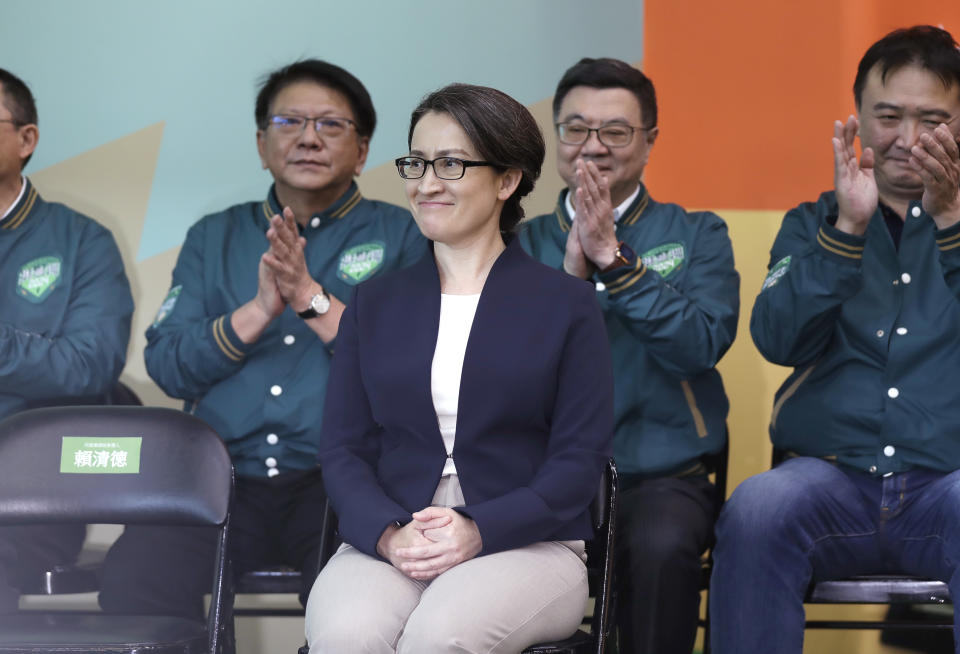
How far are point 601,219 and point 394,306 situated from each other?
0.65 meters

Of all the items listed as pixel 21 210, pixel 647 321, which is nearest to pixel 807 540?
pixel 647 321

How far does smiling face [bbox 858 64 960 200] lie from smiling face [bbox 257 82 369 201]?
55.0 inches

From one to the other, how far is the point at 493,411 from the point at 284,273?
33.8 inches

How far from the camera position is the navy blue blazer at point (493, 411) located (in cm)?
215

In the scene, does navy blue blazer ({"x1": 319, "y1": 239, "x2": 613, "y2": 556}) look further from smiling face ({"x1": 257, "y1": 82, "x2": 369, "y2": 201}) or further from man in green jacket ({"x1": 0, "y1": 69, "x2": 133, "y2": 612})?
man in green jacket ({"x1": 0, "y1": 69, "x2": 133, "y2": 612})

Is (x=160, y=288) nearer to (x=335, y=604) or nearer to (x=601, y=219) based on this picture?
(x=601, y=219)

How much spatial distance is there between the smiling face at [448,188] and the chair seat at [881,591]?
1.10m

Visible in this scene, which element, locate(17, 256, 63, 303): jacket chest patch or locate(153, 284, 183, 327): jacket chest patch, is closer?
locate(153, 284, 183, 327): jacket chest patch

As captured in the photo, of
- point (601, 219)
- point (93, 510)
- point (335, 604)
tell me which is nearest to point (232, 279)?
point (93, 510)

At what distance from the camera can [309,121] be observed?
312cm

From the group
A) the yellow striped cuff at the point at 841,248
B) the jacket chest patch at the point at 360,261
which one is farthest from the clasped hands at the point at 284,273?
the yellow striped cuff at the point at 841,248

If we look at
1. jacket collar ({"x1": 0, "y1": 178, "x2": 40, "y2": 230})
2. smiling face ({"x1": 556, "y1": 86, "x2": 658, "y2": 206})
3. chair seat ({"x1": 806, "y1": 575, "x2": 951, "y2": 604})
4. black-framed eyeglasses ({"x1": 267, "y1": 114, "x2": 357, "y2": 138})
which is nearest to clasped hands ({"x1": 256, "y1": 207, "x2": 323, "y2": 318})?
black-framed eyeglasses ({"x1": 267, "y1": 114, "x2": 357, "y2": 138})

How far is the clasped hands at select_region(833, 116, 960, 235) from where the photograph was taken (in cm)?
248

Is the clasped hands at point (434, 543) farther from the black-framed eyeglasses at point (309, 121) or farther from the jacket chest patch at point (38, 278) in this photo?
the jacket chest patch at point (38, 278)
